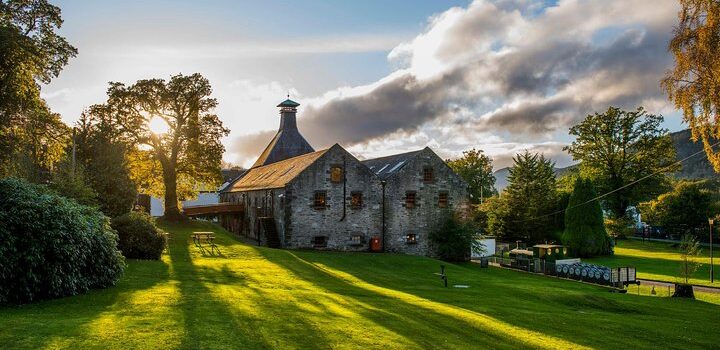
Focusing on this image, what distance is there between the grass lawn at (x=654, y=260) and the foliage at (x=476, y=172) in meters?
24.0

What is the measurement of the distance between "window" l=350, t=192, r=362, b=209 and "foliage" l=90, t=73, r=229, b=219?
47.4ft

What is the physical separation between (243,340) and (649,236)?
3089 inches

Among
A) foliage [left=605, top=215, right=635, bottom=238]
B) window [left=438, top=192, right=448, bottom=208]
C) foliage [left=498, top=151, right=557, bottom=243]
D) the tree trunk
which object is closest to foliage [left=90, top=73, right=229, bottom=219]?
the tree trunk

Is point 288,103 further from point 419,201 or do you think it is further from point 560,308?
point 560,308

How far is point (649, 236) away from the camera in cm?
7619

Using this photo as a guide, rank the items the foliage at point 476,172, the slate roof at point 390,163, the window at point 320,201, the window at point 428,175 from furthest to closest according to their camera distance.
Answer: the foliage at point 476,172 → the slate roof at point 390,163 → the window at point 428,175 → the window at point 320,201

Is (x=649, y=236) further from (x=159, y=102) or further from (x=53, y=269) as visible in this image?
(x=53, y=269)

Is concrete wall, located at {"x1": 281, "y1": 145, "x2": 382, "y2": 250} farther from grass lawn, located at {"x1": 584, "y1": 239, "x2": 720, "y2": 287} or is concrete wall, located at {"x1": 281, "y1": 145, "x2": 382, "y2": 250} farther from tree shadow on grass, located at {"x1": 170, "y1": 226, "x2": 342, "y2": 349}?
grass lawn, located at {"x1": 584, "y1": 239, "x2": 720, "y2": 287}

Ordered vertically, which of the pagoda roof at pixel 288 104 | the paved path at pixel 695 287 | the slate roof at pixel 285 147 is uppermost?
the pagoda roof at pixel 288 104

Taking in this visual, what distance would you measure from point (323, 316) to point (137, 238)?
16.9 m

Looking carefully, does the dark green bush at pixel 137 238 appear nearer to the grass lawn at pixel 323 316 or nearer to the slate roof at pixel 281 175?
the grass lawn at pixel 323 316

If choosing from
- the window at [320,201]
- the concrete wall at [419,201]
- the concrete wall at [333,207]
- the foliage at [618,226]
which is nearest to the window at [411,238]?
the concrete wall at [419,201]

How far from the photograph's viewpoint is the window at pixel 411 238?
44.7 meters

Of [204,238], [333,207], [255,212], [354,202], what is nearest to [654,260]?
[354,202]
